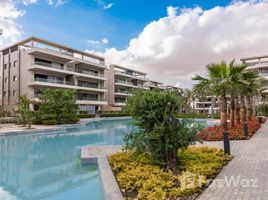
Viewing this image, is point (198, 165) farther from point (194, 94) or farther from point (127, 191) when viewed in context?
point (194, 94)

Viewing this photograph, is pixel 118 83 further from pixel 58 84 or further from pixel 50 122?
pixel 50 122

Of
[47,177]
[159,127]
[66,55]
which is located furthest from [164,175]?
[66,55]

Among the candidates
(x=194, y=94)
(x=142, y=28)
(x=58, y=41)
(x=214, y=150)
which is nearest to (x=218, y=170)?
(x=214, y=150)

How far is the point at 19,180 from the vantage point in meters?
8.27

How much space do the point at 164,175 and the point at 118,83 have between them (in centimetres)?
5214

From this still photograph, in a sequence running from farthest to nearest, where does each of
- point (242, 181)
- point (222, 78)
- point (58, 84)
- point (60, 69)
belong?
point (60, 69) < point (58, 84) < point (222, 78) < point (242, 181)

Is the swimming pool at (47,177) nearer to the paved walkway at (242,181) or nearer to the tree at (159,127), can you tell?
the tree at (159,127)

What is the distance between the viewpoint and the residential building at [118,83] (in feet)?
186

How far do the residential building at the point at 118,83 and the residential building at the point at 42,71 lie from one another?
7.55m

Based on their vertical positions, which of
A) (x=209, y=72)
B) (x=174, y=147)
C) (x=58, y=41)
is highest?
(x=58, y=41)

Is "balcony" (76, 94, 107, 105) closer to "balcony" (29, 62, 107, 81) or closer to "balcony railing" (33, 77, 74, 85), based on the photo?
"balcony railing" (33, 77, 74, 85)

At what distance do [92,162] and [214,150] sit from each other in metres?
4.87

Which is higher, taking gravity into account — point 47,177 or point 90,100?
Answer: point 90,100

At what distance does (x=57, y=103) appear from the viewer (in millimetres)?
28531
